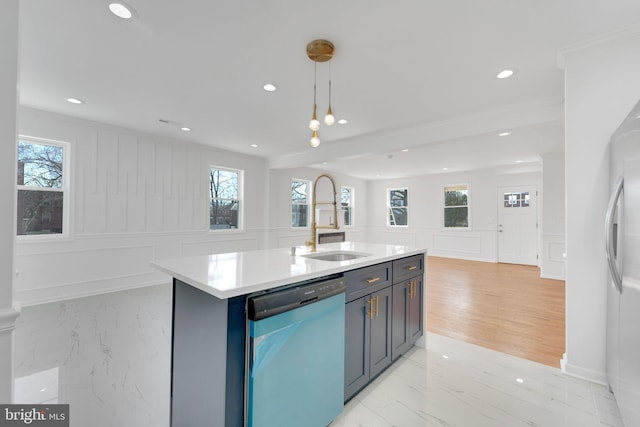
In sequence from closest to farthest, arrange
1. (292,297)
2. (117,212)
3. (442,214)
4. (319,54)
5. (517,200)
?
(292,297)
(319,54)
(117,212)
(517,200)
(442,214)

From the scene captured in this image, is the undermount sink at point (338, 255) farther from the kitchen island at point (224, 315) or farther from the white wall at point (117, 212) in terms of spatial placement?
the white wall at point (117, 212)

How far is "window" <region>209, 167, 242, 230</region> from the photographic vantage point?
540cm

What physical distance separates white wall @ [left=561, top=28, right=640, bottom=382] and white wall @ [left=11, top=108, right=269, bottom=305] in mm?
Answer: 5254

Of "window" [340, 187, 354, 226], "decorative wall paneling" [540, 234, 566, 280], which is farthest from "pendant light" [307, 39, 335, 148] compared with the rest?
"window" [340, 187, 354, 226]

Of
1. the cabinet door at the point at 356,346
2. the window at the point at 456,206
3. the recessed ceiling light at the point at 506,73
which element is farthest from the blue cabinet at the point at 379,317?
the window at the point at 456,206

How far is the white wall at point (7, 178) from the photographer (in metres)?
0.89

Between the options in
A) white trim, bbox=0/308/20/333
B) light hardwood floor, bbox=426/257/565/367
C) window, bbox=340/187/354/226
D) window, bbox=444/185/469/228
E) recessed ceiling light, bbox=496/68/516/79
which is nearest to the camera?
white trim, bbox=0/308/20/333

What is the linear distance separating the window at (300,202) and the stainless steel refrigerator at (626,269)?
19.1ft

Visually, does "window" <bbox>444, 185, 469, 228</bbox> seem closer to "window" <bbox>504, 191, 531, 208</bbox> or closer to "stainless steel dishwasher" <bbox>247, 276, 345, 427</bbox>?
"window" <bbox>504, 191, 531, 208</bbox>

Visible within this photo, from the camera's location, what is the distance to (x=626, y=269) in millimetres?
1409

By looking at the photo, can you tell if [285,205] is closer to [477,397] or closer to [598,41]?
[477,397]

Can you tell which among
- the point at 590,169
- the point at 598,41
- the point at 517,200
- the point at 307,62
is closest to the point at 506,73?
the point at 598,41

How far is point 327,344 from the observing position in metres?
1.48

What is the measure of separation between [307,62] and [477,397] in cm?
294
